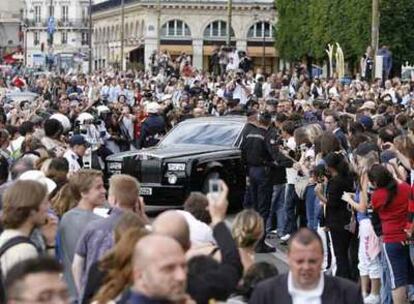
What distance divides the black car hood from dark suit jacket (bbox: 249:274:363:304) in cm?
1304

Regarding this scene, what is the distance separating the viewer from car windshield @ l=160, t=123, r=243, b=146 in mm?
21703

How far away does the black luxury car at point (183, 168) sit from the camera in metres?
20.6

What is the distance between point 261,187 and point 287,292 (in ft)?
35.4

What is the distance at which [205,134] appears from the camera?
22000 mm

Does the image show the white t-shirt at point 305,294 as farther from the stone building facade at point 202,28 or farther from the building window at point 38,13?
the building window at point 38,13

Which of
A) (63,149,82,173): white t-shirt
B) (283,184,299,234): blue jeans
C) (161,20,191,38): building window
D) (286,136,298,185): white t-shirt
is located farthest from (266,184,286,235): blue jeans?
(161,20,191,38): building window

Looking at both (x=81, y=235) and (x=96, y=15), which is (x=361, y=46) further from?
(x=96, y=15)

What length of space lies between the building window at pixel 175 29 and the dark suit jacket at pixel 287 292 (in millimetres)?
106823

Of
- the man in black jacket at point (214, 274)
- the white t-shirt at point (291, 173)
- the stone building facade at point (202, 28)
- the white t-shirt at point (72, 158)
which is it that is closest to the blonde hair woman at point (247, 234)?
the man in black jacket at point (214, 274)

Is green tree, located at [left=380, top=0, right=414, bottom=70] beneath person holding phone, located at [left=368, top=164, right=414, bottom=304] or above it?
above

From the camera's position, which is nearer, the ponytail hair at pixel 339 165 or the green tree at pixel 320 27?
the ponytail hair at pixel 339 165

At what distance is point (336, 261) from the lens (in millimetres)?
14336

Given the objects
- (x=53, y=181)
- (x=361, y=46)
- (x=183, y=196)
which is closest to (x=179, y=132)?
(x=183, y=196)

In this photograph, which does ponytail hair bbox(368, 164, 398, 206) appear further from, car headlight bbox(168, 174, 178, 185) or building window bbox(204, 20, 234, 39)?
building window bbox(204, 20, 234, 39)
